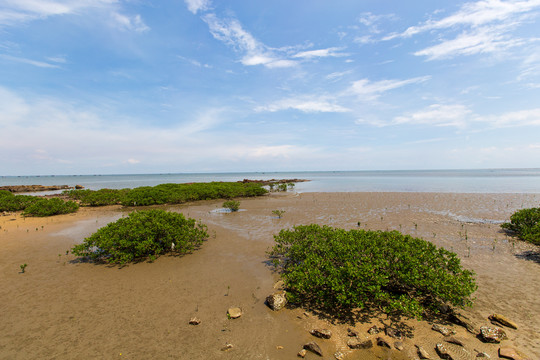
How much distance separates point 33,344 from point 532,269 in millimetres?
14268

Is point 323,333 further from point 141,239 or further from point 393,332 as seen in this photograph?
point 141,239

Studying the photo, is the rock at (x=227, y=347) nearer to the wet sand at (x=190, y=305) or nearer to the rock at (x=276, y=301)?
the wet sand at (x=190, y=305)

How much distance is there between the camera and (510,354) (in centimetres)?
441

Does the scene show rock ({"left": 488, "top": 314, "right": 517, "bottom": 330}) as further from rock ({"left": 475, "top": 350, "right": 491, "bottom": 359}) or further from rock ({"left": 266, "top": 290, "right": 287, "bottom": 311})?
rock ({"left": 266, "top": 290, "right": 287, "bottom": 311})

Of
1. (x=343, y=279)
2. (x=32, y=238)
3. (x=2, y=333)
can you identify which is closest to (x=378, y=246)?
(x=343, y=279)

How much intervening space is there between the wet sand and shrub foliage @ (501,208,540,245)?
1.92 feet

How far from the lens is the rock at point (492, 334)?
4789mm

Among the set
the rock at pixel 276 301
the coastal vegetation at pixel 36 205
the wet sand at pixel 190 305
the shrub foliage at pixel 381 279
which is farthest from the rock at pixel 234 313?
the coastal vegetation at pixel 36 205

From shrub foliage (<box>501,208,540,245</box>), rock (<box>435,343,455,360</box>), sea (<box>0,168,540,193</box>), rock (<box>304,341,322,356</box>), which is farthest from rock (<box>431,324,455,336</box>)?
sea (<box>0,168,540,193</box>)

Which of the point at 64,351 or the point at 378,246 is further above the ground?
the point at 378,246

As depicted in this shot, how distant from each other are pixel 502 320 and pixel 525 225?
994cm

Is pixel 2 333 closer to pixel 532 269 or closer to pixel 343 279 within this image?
pixel 343 279

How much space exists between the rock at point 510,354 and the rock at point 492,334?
0.20 metres

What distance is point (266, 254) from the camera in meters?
Result: 10.0
